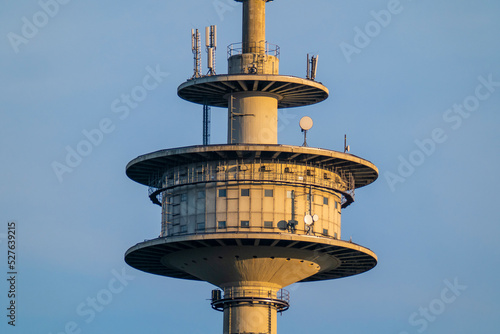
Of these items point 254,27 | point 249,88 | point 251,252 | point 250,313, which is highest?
point 254,27

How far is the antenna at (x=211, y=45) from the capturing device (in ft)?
338

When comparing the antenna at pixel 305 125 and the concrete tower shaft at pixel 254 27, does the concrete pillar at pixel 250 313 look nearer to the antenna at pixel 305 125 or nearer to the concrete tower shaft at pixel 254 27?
the antenna at pixel 305 125

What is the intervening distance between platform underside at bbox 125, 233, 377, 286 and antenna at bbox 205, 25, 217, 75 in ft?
39.2

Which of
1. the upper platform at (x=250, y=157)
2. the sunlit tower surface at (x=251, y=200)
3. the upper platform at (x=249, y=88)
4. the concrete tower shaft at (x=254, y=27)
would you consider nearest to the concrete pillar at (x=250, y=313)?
the sunlit tower surface at (x=251, y=200)

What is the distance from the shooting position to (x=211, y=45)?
340ft

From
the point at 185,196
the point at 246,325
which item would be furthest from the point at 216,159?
the point at 246,325

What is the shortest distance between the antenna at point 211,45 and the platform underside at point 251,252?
11946mm

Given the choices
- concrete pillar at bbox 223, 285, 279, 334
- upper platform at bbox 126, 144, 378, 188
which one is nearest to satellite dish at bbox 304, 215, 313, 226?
upper platform at bbox 126, 144, 378, 188

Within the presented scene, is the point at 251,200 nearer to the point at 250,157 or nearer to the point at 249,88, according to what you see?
the point at 250,157

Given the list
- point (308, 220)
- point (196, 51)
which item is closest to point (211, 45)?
point (196, 51)

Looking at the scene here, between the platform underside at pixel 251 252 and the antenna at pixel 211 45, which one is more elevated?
the antenna at pixel 211 45

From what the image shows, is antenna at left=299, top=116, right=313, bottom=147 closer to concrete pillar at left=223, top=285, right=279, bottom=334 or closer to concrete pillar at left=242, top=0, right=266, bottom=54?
concrete pillar at left=242, top=0, right=266, bottom=54

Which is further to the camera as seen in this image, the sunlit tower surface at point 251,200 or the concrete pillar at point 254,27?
the concrete pillar at point 254,27

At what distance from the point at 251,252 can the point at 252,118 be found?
9.07 m
